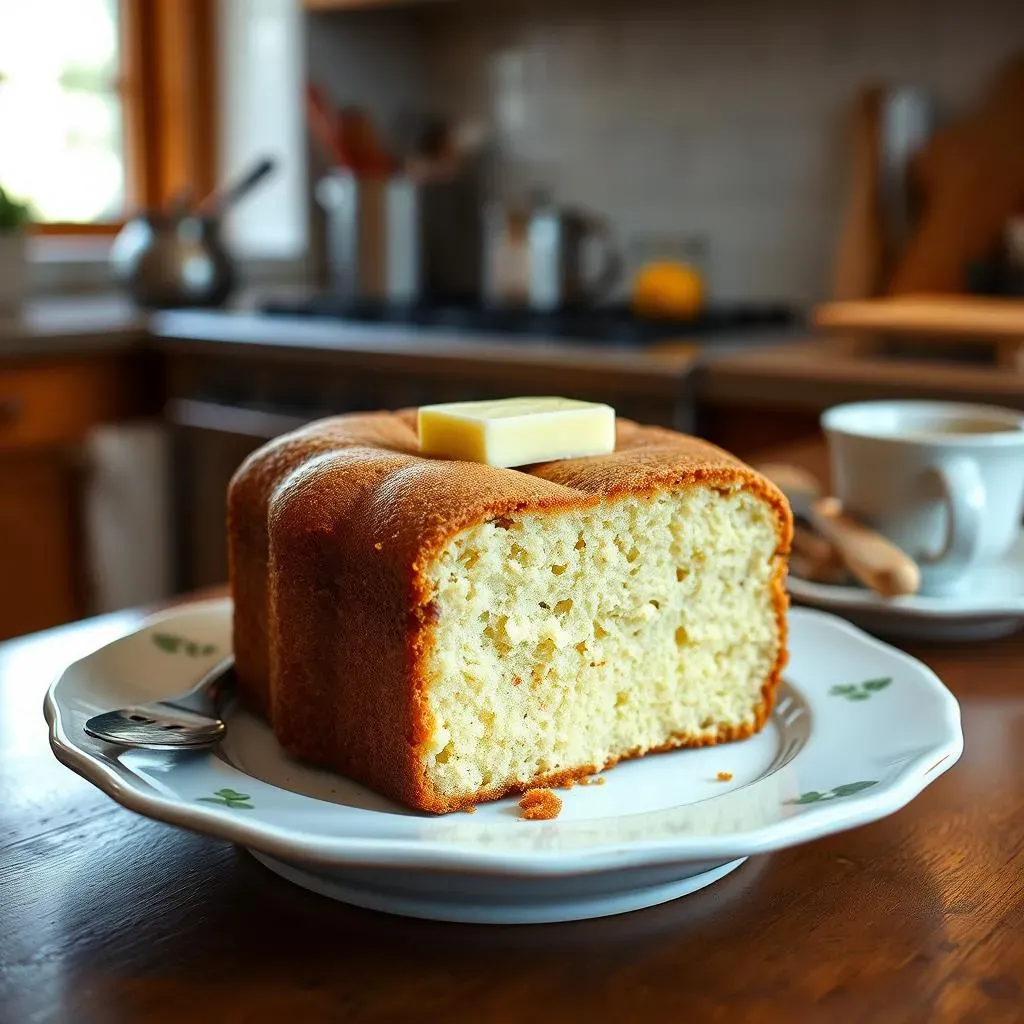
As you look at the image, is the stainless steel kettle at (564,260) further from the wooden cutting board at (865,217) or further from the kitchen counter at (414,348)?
the wooden cutting board at (865,217)

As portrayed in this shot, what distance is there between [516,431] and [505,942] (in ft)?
0.95

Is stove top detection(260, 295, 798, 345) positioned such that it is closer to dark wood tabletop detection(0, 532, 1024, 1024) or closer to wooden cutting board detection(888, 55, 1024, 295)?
wooden cutting board detection(888, 55, 1024, 295)

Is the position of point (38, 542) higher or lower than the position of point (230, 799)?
lower

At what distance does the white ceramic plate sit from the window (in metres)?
2.80

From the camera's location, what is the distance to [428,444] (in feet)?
2.50

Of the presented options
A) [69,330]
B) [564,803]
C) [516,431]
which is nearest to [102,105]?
[69,330]

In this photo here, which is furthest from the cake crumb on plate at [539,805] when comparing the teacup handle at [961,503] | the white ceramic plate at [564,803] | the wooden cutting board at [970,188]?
the wooden cutting board at [970,188]

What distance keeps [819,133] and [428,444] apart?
7.15 ft

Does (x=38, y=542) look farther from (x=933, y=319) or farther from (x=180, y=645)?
(x=180, y=645)

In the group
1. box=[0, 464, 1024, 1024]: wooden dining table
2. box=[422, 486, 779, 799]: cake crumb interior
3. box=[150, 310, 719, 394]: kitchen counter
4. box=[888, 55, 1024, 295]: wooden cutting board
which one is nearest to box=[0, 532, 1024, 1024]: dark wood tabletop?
box=[0, 464, 1024, 1024]: wooden dining table

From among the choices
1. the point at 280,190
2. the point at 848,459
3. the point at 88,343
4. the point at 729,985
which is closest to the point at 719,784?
the point at 729,985

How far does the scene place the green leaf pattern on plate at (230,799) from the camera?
58 centimetres

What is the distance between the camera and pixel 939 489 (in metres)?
0.94

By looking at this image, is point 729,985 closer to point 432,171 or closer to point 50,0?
point 432,171
